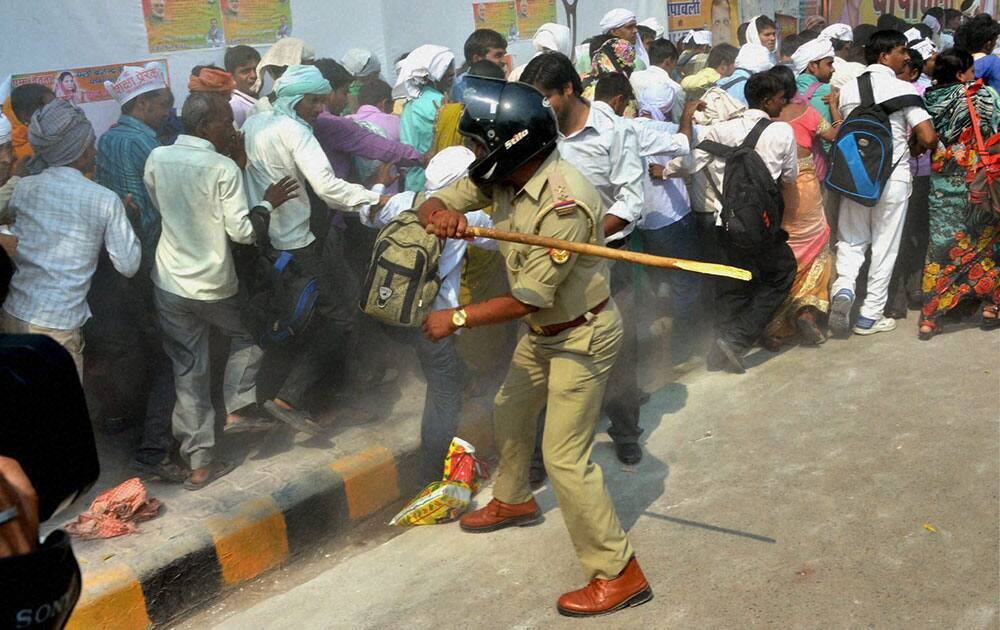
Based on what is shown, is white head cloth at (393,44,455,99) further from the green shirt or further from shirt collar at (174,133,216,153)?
the green shirt

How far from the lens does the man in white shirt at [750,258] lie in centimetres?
623

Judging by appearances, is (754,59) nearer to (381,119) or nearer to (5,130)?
(381,119)

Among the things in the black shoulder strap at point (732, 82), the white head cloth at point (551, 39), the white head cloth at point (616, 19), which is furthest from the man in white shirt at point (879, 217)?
the white head cloth at point (551, 39)

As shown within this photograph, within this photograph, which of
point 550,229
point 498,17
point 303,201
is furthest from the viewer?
point 498,17

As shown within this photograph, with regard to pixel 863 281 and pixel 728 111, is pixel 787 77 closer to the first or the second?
pixel 728 111

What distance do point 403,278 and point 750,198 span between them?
8.34 feet

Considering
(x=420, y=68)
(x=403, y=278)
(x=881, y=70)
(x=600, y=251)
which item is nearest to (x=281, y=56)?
(x=420, y=68)

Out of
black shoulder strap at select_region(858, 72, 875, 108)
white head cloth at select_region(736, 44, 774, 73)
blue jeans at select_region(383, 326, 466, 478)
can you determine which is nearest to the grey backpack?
blue jeans at select_region(383, 326, 466, 478)

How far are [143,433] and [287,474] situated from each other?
2.43 ft

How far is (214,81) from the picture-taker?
5.38m

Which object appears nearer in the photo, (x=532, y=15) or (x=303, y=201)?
(x=303, y=201)

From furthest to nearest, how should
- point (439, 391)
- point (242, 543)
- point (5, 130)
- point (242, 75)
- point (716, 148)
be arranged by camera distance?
point (716, 148) → point (242, 75) → point (439, 391) → point (5, 130) → point (242, 543)

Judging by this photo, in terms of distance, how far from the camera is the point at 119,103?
208 inches

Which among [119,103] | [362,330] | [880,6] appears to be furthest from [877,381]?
[880,6]
